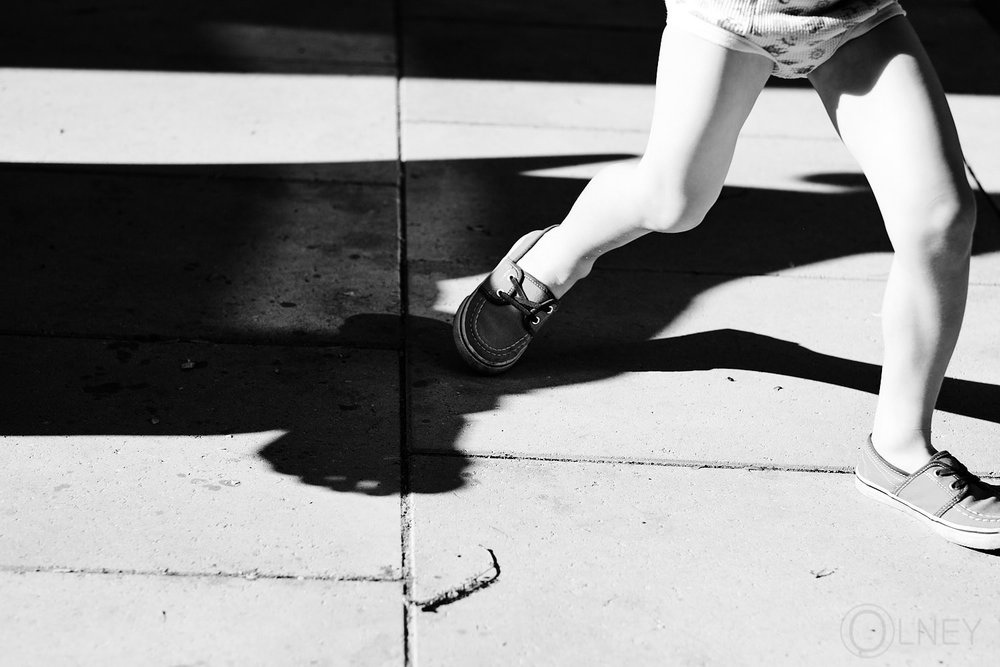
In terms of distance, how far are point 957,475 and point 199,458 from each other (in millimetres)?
1816

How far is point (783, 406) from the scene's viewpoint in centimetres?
334

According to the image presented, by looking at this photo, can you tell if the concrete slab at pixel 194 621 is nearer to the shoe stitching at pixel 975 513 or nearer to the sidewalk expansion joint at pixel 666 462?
the sidewalk expansion joint at pixel 666 462

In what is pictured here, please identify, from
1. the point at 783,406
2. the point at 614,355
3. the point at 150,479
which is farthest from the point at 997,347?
the point at 150,479

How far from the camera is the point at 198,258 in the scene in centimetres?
396

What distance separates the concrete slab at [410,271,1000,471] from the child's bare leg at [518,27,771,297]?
0.41 meters

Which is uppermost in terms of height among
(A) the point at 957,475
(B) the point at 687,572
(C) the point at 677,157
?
(C) the point at 677,157

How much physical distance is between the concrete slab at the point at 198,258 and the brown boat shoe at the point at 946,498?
4.81 ft

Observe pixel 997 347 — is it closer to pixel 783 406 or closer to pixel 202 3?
pixel 783 406

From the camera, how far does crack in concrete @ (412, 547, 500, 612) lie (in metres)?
2.46

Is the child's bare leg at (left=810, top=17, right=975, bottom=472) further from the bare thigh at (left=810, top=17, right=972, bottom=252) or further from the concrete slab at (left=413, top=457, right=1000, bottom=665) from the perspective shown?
the concrete slab at (left=413, top=457, right=1000, bottom=665)

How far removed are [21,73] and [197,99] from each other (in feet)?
2.87

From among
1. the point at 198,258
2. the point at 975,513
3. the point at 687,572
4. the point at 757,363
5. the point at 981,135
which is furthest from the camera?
the point at 981,135

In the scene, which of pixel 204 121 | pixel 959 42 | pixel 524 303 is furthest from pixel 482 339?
pixel 959 42

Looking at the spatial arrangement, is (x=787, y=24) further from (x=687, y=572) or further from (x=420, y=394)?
(x=420, y=394)
